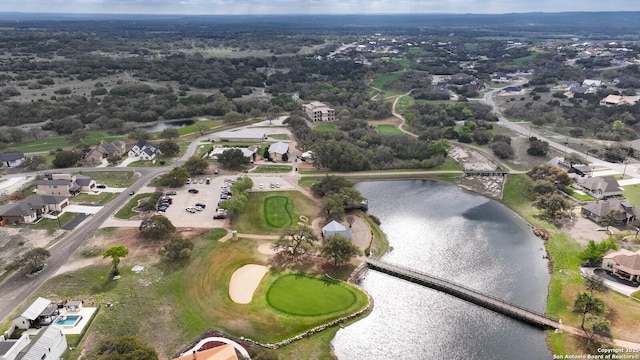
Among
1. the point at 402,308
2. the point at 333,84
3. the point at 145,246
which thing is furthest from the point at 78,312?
the point at 333,84

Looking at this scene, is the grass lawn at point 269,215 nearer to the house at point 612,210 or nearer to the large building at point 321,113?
the house at point 612,210

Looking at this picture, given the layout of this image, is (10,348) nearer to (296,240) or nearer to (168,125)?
(296,240)

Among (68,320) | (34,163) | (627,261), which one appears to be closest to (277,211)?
(68,320)

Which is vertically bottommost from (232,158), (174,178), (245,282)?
(245,282)

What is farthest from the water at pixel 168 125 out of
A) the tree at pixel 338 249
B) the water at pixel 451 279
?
the tree at pixel 338 249

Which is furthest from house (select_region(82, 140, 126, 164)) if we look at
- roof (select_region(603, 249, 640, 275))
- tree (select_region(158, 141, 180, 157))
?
roof (select_region(603, 249, 640, 275))

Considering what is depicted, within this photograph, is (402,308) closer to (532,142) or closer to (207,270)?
(207,270)
